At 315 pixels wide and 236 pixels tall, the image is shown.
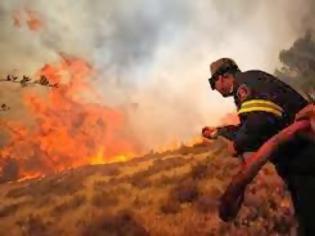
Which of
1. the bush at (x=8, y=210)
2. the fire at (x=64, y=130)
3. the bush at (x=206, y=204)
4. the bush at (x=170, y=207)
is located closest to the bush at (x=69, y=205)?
the bush at (x=8, y=210)

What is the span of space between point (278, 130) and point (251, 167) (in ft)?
1.99

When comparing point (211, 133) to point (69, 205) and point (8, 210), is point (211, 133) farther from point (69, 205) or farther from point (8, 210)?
point (8, 210)

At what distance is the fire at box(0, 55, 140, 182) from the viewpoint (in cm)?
2302

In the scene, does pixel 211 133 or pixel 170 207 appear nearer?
pixel 211 133

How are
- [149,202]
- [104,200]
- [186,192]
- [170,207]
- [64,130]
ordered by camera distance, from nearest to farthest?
[170,207], [186,192], [149,202], [104,200], [64,130]

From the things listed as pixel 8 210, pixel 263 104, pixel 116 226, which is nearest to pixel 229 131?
pixel 263 104

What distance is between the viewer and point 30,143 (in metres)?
23.4

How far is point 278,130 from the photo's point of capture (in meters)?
3.84

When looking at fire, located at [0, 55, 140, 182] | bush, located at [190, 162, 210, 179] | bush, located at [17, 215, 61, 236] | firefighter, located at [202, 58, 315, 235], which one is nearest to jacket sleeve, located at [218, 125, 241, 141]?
A: firefighter, located at [202, 58, 315, 235]

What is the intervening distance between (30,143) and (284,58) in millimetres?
11969

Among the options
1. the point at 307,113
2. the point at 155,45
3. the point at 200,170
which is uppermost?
the point at 155,45

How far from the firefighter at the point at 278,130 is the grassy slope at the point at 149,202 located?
5147 mm

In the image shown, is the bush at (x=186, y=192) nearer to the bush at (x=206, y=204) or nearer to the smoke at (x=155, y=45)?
the bush at (x=206, y=204)

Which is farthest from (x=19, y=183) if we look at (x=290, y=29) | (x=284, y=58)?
(x=290, y=29)
